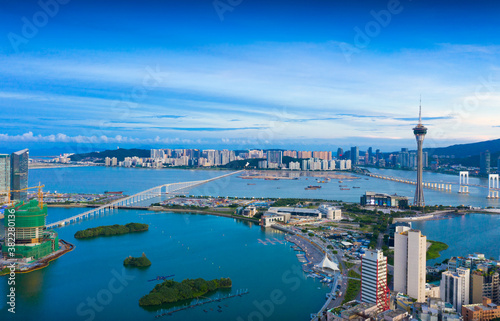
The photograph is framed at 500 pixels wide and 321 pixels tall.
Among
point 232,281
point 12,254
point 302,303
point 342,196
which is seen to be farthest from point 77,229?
point 342,196

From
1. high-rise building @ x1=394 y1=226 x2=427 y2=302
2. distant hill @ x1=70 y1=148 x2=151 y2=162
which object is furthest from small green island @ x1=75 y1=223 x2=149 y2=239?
distant hill @ x1=70 y1=148 x2=151 y2=162

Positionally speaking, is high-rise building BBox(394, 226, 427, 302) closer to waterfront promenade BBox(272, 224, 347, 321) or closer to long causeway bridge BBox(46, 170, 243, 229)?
waterfront promenade BBox(272, 224, 347, 321)

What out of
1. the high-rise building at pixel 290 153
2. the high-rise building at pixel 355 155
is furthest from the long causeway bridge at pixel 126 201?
the high-rise building at pixel 355 155

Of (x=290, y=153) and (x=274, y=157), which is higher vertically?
(x=290, y=153)

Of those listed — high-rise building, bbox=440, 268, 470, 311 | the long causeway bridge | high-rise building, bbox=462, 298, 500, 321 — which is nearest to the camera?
high-rise building, bbox=462, 298, 500, 321

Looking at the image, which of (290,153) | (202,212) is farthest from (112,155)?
(202,212)

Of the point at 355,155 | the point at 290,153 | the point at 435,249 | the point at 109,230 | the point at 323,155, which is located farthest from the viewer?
the point at 355,155

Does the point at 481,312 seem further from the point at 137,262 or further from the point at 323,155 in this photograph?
the point at 323,155
